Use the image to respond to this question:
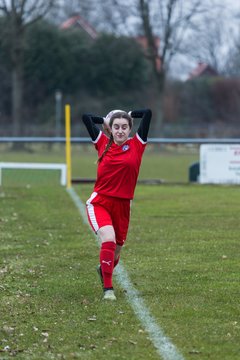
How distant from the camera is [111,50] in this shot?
5797cm

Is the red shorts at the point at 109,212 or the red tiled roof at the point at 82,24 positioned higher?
the red tiled roof at the point at 82,24

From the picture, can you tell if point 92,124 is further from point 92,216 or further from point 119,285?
point 119,285

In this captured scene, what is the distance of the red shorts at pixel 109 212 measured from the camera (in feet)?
23.5

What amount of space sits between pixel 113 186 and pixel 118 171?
0.14 meters

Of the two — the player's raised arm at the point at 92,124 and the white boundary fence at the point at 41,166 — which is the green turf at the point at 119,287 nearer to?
the player's raised arm at the point at 92,124

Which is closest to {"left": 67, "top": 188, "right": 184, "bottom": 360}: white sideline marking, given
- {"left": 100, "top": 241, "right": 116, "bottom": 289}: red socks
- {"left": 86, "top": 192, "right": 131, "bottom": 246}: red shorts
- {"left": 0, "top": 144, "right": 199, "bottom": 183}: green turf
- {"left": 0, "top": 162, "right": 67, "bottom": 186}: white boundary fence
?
{"left": 100, "top": 241, "right": 116, "bottom": 289}: red socks

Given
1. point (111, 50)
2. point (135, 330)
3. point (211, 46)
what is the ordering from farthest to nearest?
1. point (211, 46)
2. point (111, 50)
3. point (135, 330)

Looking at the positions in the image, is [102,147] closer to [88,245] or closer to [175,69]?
[88,245]

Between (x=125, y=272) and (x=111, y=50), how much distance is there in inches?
1995

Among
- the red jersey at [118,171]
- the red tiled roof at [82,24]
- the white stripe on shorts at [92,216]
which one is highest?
the red tiled roof at [82,24]

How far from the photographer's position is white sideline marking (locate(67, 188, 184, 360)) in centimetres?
539

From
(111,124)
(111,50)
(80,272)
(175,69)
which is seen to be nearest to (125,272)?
(80,272)

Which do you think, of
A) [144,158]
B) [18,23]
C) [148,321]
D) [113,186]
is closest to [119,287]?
[113,186]

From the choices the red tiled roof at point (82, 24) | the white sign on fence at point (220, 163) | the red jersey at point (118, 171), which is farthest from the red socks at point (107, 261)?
the red tiled roof at point (82, 24)
